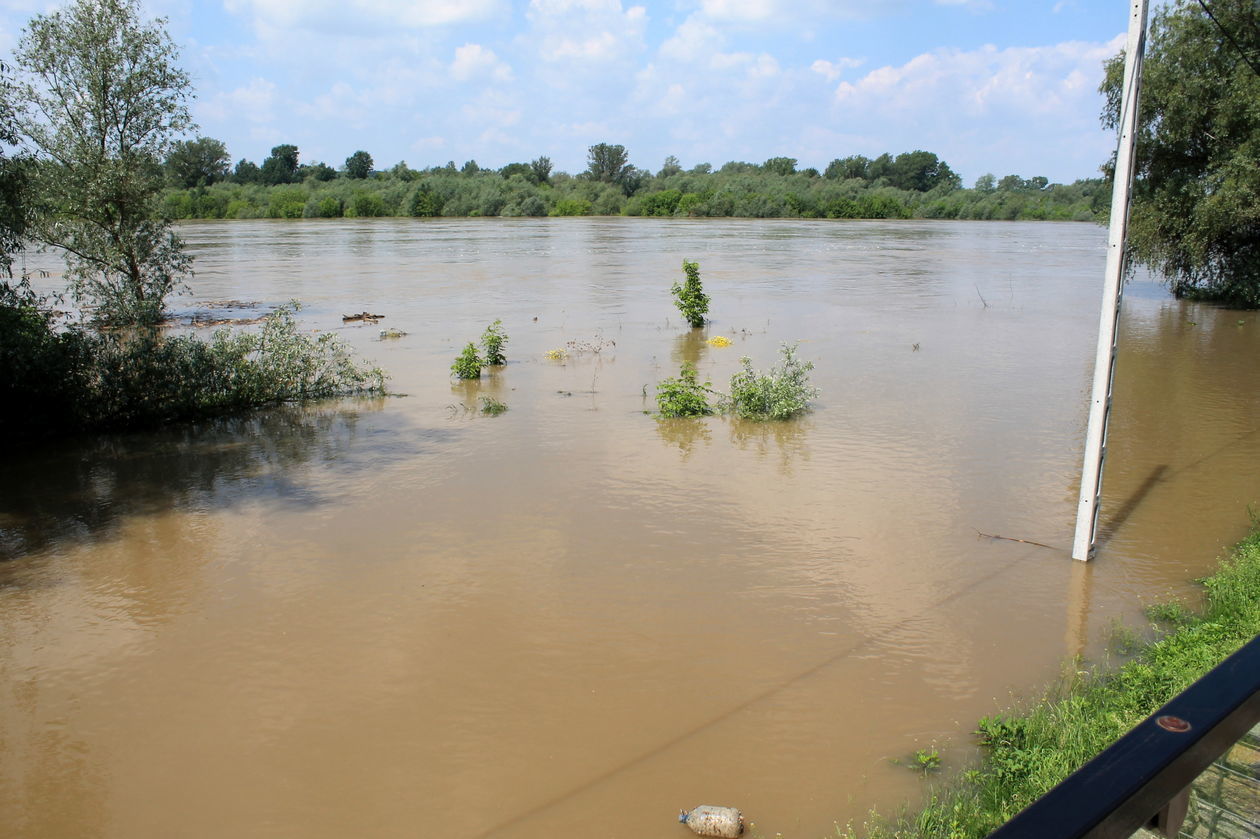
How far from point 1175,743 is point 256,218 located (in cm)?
9332

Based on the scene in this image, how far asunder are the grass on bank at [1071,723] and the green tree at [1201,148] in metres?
17.7

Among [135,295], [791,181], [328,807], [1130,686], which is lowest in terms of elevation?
[328,807]

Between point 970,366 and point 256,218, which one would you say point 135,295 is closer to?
point 970,366

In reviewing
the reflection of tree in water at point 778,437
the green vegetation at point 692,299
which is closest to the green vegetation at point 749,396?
the reflection of tree in water at point 778,437

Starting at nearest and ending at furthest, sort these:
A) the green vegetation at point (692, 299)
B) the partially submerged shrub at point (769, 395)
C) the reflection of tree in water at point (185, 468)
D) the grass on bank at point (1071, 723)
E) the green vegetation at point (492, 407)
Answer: the grass on bank at point (1071, 723) < the reflection of tree in water at point (185, 468) < the partially submerged shrub at point (769, 395) < the green vegetation at point (492, 407) < the green vegetation at point (692, 299)

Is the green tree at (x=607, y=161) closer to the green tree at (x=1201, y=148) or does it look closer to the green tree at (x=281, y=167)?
the green tree at (x=281, y=167)

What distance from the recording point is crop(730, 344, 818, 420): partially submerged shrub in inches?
527

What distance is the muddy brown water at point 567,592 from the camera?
561cm

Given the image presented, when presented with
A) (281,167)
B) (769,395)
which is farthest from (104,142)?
(281,167)

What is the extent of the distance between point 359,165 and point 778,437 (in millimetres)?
112493

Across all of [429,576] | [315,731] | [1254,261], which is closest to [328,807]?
[315,731]

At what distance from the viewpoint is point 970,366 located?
1773cm

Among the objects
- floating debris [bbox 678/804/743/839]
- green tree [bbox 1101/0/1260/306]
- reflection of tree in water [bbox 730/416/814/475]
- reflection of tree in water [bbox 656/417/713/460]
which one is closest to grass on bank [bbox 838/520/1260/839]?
floating debris [bbox 678/804/743/839]

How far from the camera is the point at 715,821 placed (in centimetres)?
496
